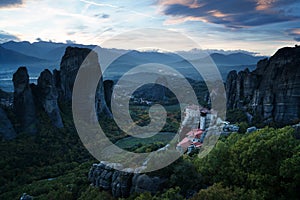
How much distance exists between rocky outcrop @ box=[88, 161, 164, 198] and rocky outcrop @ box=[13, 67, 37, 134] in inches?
754

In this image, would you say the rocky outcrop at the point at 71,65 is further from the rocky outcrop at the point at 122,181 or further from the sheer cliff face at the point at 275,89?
the rocky outcrop at the point at 122,181

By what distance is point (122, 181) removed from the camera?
43.5 feet

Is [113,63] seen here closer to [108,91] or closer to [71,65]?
[108,91]

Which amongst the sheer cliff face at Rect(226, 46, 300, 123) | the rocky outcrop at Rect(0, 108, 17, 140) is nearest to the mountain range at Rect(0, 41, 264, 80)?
the sheer cliff face at Rect(226, 46, 300, 123)

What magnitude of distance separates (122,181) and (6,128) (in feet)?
68.9

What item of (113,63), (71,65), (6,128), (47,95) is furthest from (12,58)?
(6,128)

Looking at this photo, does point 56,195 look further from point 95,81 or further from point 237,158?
point 95,81

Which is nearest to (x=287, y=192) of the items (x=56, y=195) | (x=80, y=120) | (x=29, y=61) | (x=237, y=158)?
(x=237, y=158)

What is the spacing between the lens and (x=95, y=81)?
43406 millimetres

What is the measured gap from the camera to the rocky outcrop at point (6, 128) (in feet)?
93.6

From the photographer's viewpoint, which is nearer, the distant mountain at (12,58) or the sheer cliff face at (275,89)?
the sheer cliff face at (275,89)

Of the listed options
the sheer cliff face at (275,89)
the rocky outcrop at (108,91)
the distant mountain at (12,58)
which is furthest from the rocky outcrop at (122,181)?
the distant mountain at (12,58)

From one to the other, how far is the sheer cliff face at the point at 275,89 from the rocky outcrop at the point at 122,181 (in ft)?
71.9

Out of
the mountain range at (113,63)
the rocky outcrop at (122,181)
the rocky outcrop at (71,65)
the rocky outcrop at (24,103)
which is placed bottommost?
the rocky outcrop at (122,181)
